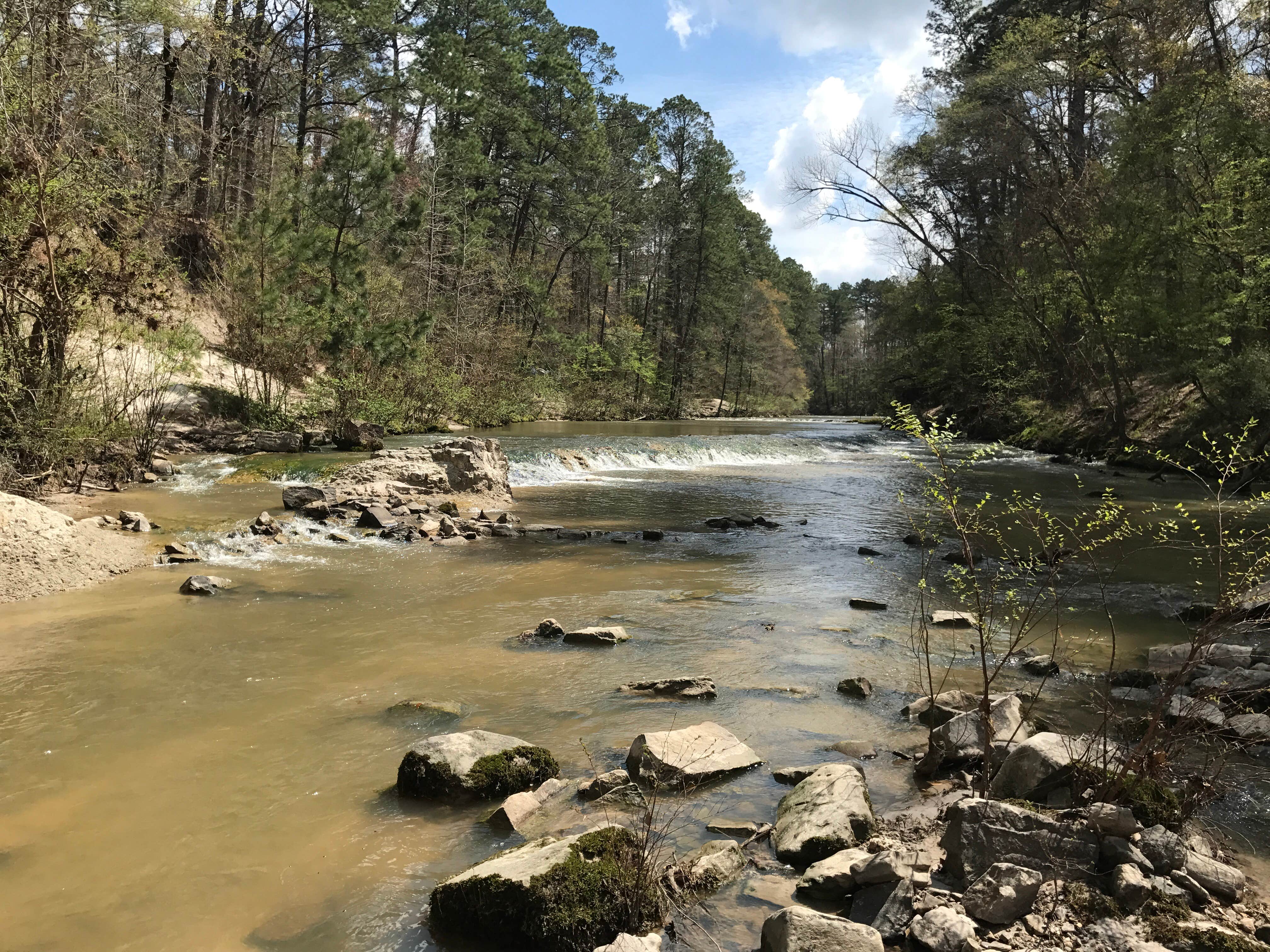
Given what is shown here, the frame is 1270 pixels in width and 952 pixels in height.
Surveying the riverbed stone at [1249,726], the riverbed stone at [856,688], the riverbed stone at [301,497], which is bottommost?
the riverbed stone at [856,688]

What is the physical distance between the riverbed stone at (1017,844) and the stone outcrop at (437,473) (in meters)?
10.6

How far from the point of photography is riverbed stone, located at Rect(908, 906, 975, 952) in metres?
Result: 2.40

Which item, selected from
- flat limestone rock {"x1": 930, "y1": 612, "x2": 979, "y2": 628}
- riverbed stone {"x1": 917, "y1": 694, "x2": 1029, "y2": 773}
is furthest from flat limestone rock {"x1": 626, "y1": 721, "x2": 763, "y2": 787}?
flat limestone rock {"x1": 930, "y1": 612, "x2": 979, "y2": 628}

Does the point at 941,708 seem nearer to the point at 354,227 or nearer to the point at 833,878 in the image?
the point at 833,878

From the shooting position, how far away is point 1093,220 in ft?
69.7

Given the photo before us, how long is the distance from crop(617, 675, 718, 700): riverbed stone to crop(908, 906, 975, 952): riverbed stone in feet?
8.30

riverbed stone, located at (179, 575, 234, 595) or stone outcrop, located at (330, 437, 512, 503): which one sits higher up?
stone outcrop, located at (330, 437, 512, 503)

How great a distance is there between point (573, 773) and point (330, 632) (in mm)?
3075

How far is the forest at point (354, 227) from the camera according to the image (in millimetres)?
9484

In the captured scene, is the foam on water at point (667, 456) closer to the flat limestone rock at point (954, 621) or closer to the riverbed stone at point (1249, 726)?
the flat limestone rock at point (954, 621)

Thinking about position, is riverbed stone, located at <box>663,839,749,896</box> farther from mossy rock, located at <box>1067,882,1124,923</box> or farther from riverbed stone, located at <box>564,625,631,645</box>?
riverbed stone, located at <box>564,625,631,645</box>

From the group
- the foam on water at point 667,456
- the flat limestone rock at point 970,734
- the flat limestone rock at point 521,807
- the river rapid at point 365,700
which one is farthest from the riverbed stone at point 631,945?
the foam on water at point 667,456

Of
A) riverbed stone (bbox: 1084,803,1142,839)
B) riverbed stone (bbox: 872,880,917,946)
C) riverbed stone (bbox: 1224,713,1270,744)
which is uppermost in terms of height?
riverbed stone (bbox: 1084,803,1142,839)

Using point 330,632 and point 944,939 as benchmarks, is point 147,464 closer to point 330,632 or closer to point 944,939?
point 330,632
